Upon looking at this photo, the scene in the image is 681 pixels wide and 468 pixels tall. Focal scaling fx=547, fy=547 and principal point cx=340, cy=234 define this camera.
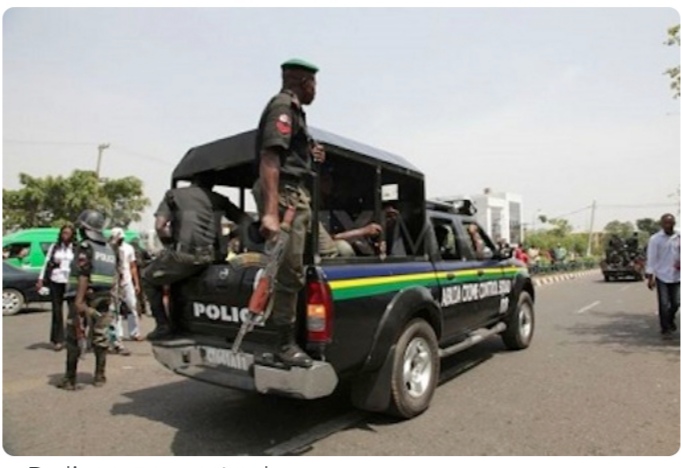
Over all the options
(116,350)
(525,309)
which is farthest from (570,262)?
(116,350)

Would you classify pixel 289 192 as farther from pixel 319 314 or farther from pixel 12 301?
pixel 12 301

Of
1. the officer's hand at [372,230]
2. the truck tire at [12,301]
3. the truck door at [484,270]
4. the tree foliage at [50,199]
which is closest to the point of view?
the officer's hand at [372,230]

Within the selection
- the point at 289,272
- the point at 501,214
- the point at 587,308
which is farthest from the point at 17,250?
the point at 501,214

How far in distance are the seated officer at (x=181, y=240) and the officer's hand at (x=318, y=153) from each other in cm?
123

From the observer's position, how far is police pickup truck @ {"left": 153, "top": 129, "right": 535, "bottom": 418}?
3.61 meters

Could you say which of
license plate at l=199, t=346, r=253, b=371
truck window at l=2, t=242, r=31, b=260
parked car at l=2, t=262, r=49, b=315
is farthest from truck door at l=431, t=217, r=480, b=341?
truck window at l=2, t=242, r=31, b=260

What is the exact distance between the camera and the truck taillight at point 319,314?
3561 mm

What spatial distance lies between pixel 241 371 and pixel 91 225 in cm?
269

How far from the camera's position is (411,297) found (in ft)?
14.5

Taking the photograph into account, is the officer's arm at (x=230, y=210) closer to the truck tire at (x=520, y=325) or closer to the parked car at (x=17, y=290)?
the truck tire at (x=520, y=325)

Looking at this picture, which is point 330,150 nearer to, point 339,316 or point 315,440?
point 339,316

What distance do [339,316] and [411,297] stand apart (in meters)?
0.95

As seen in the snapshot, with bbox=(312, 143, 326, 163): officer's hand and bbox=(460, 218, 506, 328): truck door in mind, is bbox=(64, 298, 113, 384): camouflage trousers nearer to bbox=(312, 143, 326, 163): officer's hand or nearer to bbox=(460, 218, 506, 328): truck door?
bbox=(312, 143, 326, 163): officer's hand

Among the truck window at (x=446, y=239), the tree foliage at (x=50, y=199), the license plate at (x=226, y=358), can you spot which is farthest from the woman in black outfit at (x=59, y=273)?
the tree foliage at (x=50, y=199)
